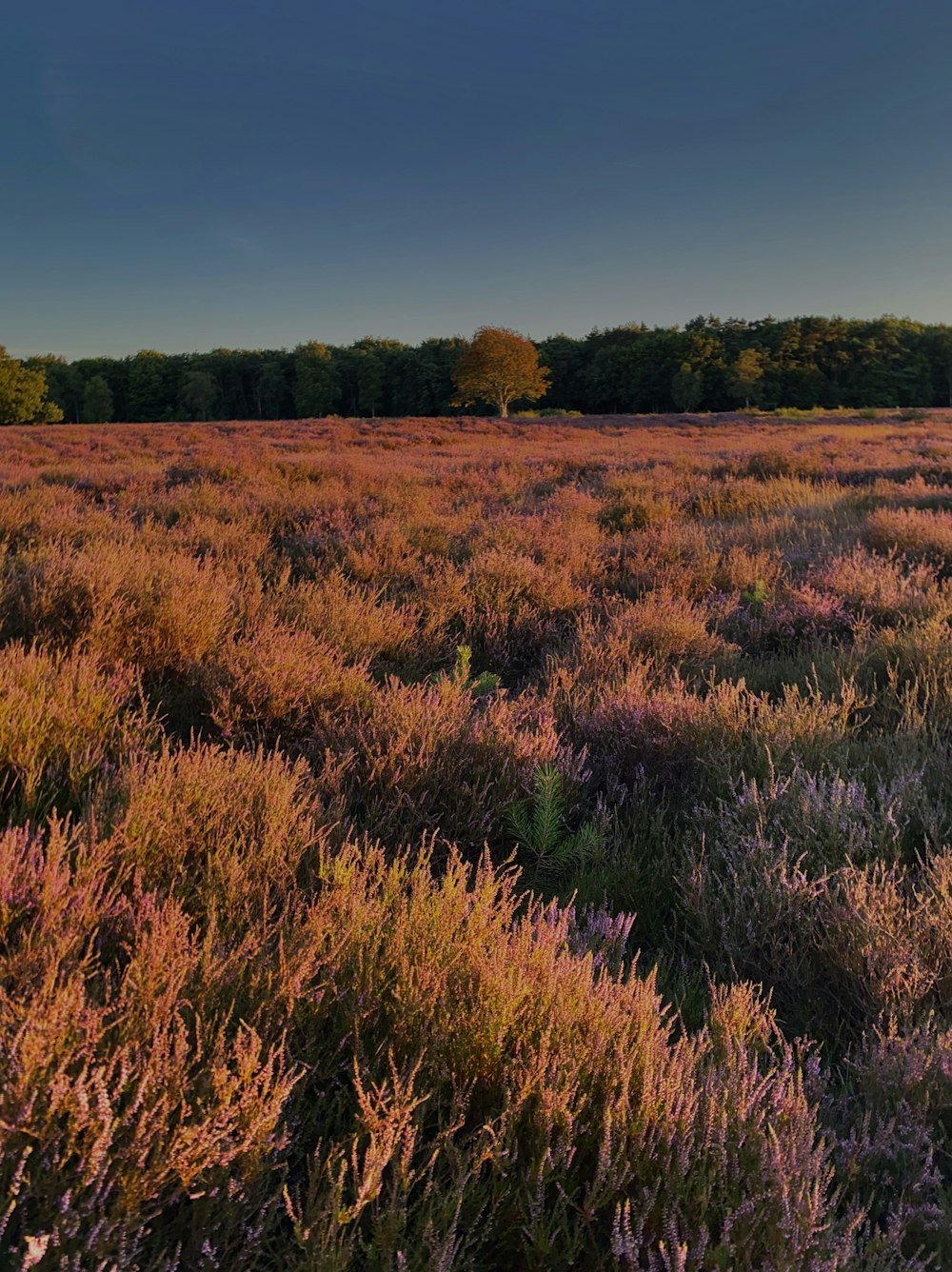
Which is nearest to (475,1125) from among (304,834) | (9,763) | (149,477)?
(304,834)

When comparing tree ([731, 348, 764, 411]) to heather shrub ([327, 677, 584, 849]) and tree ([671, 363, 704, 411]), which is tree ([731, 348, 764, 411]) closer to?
tree ([671, 363, 704, 411])

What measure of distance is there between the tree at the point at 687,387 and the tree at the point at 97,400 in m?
65.4

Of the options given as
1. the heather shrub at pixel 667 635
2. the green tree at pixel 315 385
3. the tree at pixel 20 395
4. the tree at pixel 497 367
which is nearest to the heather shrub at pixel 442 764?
the heather shrub at pixel 667 635

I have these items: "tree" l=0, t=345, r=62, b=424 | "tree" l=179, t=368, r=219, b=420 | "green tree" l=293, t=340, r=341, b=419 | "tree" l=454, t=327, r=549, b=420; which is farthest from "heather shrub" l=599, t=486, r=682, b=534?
"tree" l=179, t=368, r=219, b=420

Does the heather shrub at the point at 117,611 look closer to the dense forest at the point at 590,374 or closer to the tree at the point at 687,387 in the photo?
the dense forest at the point at 590,374

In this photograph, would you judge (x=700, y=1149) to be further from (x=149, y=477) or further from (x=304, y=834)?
(x=149, y=477)

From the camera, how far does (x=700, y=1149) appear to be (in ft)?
4.28

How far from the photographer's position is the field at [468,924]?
3.90 ft

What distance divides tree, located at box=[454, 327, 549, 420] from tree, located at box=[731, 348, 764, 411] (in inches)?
816

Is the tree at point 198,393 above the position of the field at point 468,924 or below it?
above

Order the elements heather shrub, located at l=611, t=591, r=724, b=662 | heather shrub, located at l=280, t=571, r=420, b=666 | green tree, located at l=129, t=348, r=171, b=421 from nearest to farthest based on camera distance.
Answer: heather shrub, located at l=280, t=571, r=420, b=666
heather shrub, located at l=611, t=591, r=724, b=662
green tree, located at l=129, t=348, r=171, b=421

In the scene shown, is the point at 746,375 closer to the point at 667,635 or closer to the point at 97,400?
the point at 667,635

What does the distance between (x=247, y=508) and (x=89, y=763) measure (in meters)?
6.72

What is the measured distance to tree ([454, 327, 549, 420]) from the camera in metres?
56.9
